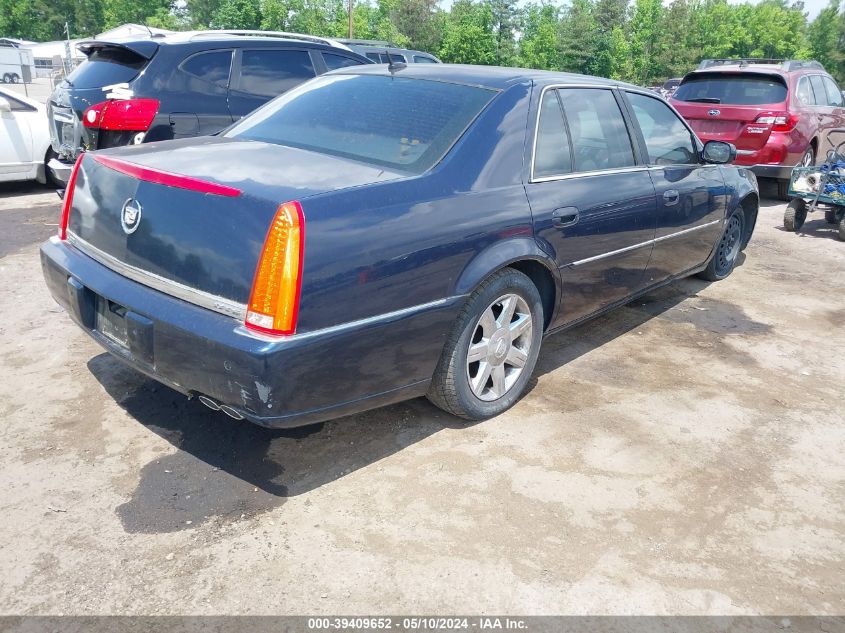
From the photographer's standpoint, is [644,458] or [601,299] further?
[601,299]

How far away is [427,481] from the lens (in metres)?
3.14

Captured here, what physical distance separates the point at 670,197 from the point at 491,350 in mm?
1945

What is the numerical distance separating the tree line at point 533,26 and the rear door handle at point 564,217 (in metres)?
53.6

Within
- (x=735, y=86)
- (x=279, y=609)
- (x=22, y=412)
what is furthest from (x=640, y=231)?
(x=735, y=86)

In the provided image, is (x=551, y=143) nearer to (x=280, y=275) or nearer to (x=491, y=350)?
(x=491, y=350)

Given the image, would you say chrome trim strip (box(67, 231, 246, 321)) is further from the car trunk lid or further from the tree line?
the tree line

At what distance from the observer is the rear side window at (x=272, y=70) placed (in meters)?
7.06

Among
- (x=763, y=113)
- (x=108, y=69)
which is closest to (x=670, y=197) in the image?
(x=108, y=69)

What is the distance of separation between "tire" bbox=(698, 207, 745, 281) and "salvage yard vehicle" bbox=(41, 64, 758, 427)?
1.83m

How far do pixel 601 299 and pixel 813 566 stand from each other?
6.40 feet

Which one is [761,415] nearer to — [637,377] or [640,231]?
[637,377]

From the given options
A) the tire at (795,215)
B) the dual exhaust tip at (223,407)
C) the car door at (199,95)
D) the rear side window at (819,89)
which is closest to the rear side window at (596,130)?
the dual exhaust tip at (223,407)

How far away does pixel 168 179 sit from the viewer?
2.92 metres

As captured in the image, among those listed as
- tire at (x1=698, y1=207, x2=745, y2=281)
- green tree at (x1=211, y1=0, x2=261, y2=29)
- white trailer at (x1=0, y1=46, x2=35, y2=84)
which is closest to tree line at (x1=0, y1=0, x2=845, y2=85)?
green tree at (x1=211, y1=0, x2=261, y2=29)
